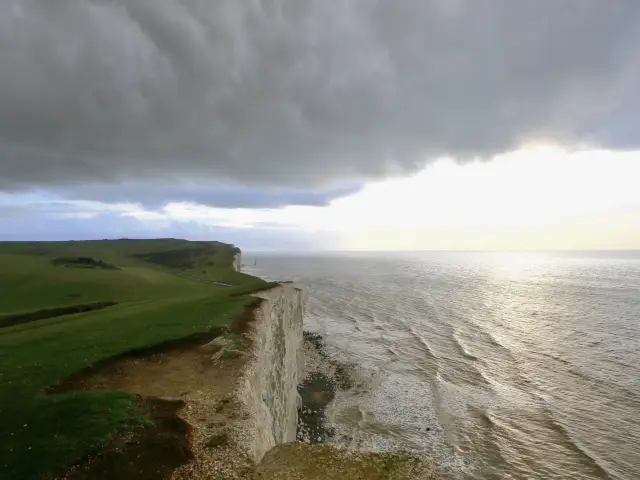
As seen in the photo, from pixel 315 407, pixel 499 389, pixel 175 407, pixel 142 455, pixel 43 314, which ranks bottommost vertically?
pixel 315 407

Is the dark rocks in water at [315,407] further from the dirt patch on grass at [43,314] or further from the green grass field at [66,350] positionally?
the dirt patch on grass at [43,314]

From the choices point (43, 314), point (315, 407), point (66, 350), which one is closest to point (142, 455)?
point (66, 350)

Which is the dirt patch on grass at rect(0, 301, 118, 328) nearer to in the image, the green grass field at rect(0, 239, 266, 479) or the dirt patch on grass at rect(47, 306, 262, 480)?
the green grass field at rect(0, 239, 266, 479)

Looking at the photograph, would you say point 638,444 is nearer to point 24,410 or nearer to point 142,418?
point 142,418

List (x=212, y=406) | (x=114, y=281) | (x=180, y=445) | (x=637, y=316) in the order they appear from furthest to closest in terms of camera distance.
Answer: (x=637, y=316) < (x=114, y=281) < (x=212, y=406) < (x=180, y=445)

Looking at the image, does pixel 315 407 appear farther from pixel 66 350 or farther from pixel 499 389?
pixel 66 350

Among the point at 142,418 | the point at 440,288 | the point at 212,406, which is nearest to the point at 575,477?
the point at 212,406

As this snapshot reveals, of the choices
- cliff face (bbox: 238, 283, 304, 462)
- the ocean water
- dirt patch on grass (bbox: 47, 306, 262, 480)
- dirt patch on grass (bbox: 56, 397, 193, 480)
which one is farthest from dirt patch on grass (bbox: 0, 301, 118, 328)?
the ocean water
